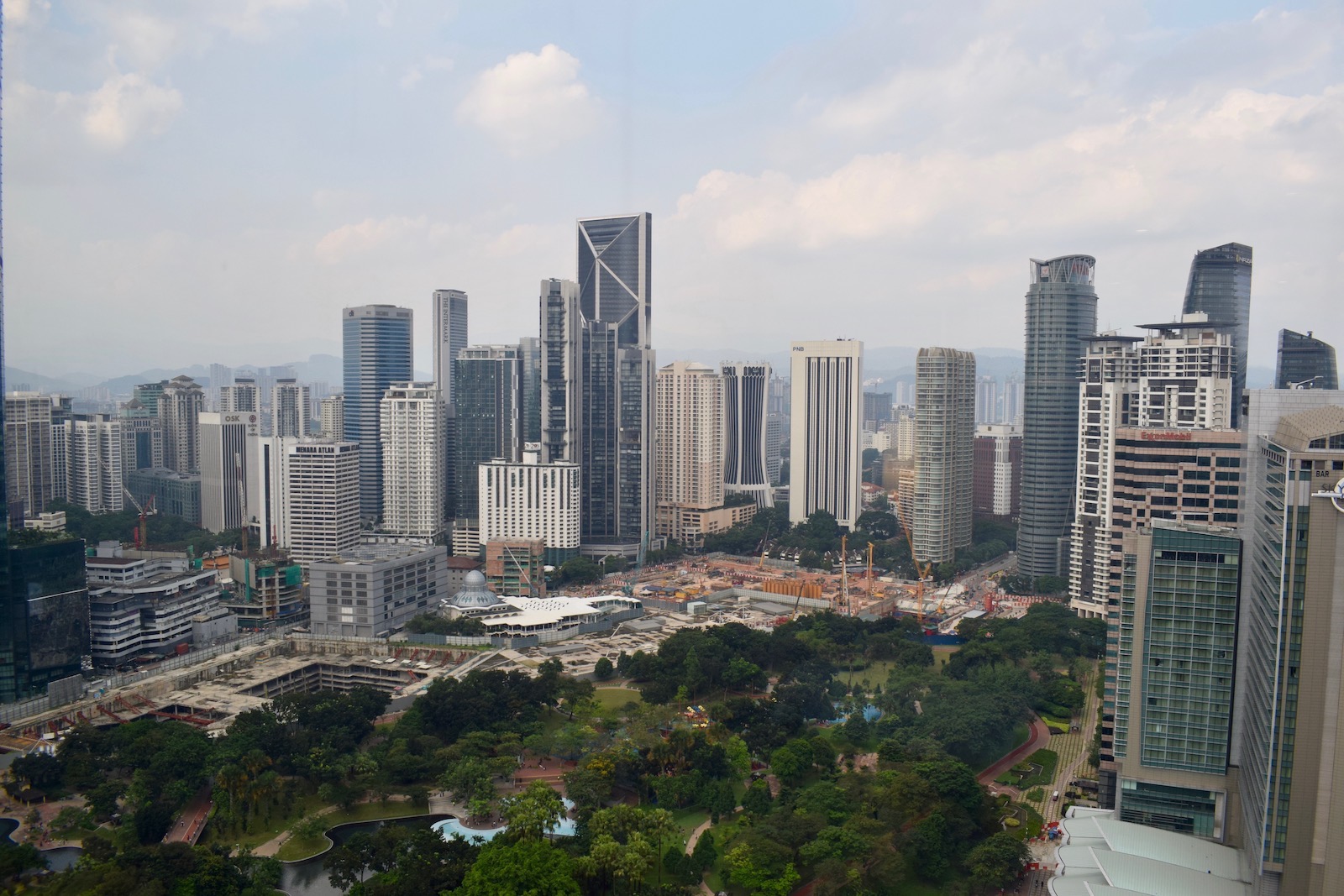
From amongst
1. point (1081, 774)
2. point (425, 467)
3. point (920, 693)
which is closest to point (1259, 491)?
point (1081, 774)

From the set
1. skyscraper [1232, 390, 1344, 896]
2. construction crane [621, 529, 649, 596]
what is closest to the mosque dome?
construction crane [621, 529, 649, 596]

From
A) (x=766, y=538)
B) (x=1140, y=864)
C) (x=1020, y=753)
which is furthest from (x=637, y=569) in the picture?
(x=1140, y=864)

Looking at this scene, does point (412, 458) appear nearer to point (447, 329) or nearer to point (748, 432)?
point (447, 329)

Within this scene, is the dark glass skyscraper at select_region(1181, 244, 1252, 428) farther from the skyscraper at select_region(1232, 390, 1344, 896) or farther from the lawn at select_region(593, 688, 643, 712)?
the lawn at select_region(593, 688, 643, 712)

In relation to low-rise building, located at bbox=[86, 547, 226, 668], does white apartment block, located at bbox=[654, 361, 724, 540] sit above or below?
above

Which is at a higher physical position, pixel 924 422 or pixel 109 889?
pixel 924 422

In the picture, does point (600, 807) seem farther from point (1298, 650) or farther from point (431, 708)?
point (1298, 650)
